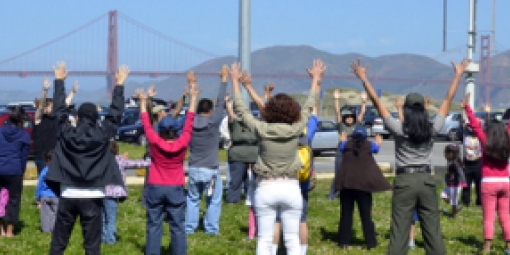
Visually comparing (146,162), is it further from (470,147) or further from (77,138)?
(470,147)

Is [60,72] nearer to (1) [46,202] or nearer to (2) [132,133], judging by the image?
(1) [46,202]

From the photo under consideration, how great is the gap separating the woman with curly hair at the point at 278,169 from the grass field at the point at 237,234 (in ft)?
8.22

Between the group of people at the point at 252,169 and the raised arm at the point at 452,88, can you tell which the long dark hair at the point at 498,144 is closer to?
the group of people at the point at 252,169

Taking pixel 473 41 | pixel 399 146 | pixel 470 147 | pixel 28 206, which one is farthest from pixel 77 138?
pixel 473 41

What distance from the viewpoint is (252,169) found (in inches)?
324

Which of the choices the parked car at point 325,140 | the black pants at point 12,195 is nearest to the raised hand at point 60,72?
the black pants at point 12,195

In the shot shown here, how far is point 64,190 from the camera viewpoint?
815cm

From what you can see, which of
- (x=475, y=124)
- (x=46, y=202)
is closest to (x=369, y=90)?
(x=475, y=124)

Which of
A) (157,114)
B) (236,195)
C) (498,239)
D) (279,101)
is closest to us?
(279,101)

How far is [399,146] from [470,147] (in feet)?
20.7

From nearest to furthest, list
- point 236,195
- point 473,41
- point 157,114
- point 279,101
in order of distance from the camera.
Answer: point 279,101, point 157,114, point 236,195, point 473,41

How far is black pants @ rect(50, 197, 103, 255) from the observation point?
8.12 metres

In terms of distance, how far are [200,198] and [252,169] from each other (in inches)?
134

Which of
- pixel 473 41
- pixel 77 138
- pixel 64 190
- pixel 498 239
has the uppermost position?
pixel 473 41
